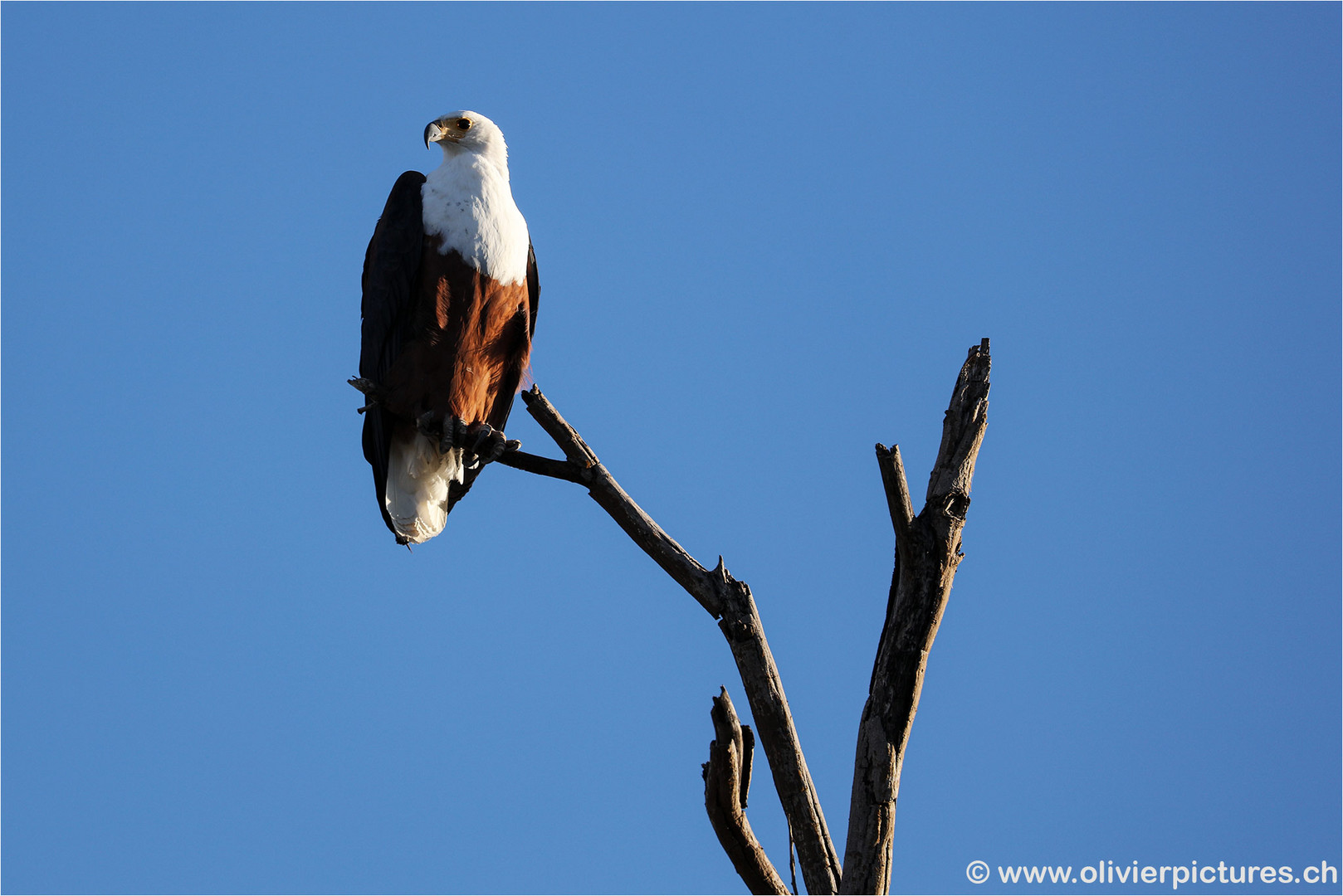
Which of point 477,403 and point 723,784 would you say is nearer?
point 723,784

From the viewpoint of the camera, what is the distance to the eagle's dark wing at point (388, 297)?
4.79m

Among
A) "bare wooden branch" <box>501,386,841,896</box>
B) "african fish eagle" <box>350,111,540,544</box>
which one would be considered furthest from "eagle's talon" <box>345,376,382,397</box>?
"bare wooden branch" <box>501,386,841,896</box>

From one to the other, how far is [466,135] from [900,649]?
128 inches

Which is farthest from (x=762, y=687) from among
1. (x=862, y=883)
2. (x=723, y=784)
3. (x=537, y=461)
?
(x=537, y=461)

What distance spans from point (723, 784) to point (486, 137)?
3284 millimetres

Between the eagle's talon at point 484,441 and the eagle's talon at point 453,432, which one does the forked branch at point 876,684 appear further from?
the eagle's talon at point 453,432

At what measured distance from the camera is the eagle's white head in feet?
17.2

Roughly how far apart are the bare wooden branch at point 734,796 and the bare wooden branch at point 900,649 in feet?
0.96

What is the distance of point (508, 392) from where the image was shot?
16.9 feet

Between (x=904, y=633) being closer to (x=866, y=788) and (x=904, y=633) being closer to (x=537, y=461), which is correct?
(x=866, y=788)

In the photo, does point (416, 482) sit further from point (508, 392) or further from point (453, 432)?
point (508, 392)

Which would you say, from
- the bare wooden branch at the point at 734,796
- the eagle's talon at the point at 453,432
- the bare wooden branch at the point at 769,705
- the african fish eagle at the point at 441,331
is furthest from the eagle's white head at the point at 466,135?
the bare wooden branch at the point at 734,796

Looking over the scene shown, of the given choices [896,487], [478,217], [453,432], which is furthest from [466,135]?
[896,487]

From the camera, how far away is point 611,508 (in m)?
4.05
